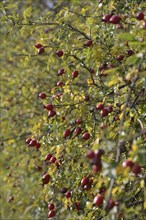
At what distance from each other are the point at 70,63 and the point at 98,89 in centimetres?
26

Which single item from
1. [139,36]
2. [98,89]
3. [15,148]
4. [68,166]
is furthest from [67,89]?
[15,148]

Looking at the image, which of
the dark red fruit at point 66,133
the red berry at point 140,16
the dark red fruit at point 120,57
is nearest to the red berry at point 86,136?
the dark red fruit at point 66,133

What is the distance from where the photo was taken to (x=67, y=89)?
7.68 ft

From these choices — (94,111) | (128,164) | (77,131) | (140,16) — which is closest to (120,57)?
(94,111)

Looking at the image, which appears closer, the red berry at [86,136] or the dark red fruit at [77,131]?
the red berry at [86,136]

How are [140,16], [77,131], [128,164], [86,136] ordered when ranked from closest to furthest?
[128,164] < [140,16] < [86,136] < [77,131]

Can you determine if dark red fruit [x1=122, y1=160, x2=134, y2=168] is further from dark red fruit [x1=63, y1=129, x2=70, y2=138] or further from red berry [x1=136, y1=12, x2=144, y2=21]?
dark red fruit [x1=63, y1=129, x2=70, y2=138]

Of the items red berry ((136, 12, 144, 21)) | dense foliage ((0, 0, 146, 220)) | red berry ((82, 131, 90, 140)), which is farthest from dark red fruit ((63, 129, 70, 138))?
red berry ((136, 12, 144, 21))

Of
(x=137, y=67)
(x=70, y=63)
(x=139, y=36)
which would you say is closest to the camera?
(x=137, y=67)

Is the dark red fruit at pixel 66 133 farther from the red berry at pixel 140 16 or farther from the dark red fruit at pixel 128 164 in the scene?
the dark red fruit at pixel 128 164

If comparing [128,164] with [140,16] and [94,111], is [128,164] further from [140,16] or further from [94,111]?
[94,111]

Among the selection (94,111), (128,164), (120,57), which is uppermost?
(120,57)

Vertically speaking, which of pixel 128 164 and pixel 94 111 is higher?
pixel 94 111

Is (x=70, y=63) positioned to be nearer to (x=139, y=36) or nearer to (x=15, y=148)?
(x=139, y=36)
